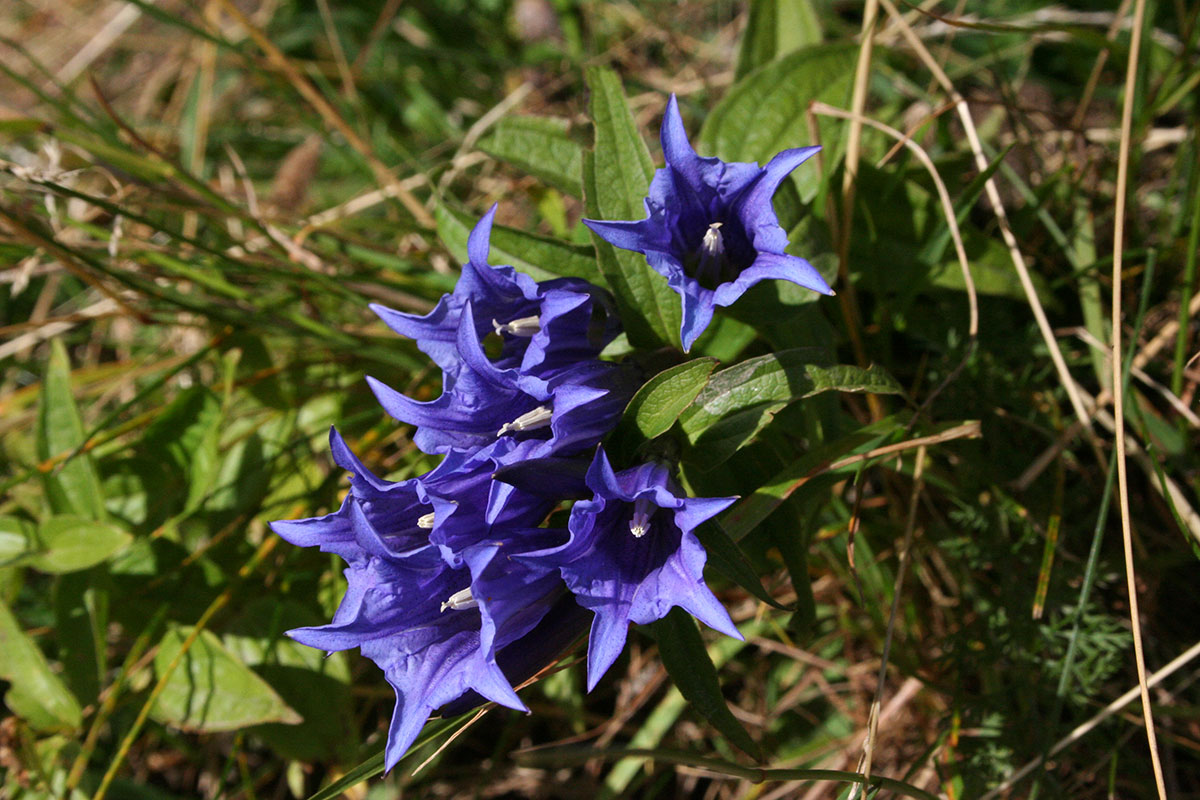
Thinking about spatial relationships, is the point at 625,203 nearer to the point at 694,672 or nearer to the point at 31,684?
the point at 694,672

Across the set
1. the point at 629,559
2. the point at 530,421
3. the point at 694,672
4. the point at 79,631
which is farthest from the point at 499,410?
the point at 79,631

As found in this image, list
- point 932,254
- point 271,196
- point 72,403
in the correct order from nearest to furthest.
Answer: point 932,254
point 72,403
point 271,196

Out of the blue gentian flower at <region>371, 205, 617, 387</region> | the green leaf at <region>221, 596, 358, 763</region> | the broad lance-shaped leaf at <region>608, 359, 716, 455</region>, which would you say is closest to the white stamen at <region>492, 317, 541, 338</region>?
the blue gentian flower at <region>371, 205, 617, 387</region>

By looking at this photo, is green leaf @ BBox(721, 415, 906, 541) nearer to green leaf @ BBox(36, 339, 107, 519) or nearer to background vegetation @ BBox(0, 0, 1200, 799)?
background vegetation @ BBox(0, 0, 1200, 799)

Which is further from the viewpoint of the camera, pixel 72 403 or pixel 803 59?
pixel 72 403

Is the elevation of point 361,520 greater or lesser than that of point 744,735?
greater

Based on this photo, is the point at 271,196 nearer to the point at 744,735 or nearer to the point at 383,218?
the point at 383,218

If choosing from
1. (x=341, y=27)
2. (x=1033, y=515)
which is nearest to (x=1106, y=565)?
(x=1033, y=515)
